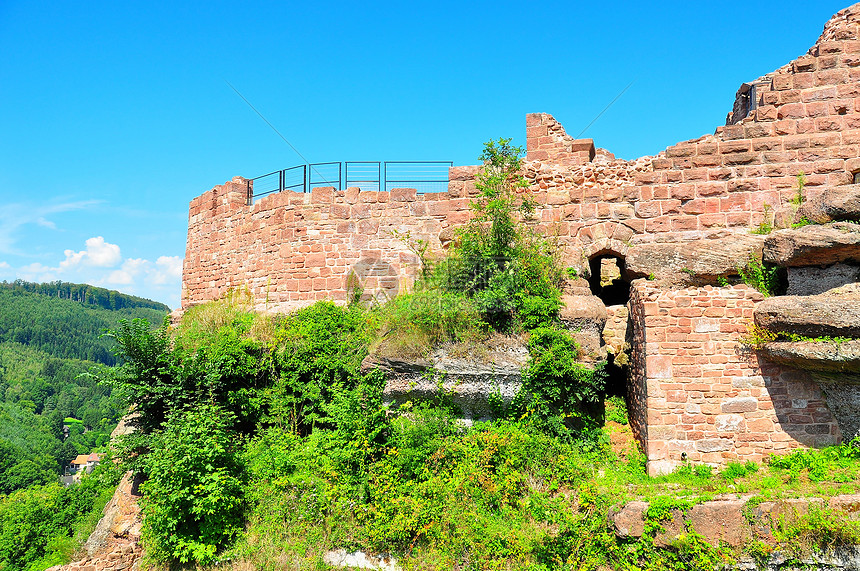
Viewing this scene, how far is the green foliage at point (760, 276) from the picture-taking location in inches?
322

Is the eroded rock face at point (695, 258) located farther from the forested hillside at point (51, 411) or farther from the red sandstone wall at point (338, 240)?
the forested hillside at point (51, 411)

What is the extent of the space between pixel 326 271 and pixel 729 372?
25.7 ft

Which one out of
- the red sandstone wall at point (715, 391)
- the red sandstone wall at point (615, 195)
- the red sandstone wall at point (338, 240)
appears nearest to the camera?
the red sandstone wall at point (715, 391)

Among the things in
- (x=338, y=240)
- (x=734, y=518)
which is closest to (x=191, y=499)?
(x=338, y=240)

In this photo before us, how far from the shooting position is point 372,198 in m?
12.2

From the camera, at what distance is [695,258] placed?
28.8ft

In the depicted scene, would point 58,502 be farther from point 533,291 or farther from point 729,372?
point 729,372

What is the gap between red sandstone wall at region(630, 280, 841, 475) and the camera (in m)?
7.59

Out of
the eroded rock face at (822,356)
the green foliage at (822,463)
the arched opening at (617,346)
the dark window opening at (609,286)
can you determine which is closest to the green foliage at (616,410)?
the arched opening at (617,346)

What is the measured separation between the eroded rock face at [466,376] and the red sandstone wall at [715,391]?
6.49ft

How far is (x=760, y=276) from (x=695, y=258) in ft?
3.04

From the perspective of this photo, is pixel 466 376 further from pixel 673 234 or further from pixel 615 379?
pixel 673 234

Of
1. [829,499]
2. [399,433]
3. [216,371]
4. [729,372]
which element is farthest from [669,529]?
[216,371]

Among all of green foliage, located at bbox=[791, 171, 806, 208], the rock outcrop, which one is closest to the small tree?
green foliage, located at bbox=[791, 171, 806, 208]
